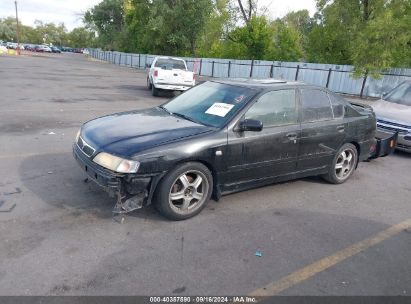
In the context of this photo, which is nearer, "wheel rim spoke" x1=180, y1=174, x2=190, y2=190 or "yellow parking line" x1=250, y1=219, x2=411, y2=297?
"yellow parking line" x1=250, y1=219, x2=411, y2=297

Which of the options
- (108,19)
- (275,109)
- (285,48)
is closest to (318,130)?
(275,109)

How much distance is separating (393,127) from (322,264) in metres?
5.28

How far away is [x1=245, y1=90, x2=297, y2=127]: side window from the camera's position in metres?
4.54

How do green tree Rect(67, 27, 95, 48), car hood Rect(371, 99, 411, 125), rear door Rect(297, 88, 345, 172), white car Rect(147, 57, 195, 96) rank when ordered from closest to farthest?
rear door Rect(297, 88, 345, 172) < car hood Rect(371, 99, 411, 125) < white car Rect(147, 57, 195, 96) < green tree Rect(67, 27, 95, 48)

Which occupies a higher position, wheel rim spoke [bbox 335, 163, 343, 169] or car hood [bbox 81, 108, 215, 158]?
car hood [bbox 81, 108, 215, 158]

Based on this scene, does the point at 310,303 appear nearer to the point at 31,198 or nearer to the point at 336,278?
the point at 336,278

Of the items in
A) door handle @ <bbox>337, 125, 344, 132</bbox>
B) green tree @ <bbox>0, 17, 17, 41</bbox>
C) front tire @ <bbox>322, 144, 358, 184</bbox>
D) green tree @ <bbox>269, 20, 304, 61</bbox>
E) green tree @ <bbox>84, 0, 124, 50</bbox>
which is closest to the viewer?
door handle @ <bbox>337, 125, 344, 132</bbox>

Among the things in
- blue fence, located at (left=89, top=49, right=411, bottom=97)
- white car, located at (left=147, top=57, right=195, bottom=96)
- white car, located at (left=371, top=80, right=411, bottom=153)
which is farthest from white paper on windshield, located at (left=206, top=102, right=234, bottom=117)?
white car, located at (left=147, top=57, right=195, bottom=96)

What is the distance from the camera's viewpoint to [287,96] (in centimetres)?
489

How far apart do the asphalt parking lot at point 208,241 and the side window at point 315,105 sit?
108 cm

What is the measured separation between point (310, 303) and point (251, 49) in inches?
1190

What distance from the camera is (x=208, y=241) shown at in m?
3.68

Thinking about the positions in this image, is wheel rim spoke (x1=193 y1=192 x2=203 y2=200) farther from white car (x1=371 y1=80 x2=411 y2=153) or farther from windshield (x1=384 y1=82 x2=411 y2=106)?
windshield (x1=384 y1=82 x2=411 y2=106)

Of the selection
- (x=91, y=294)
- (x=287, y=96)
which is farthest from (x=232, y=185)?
(x=91, y=294)
